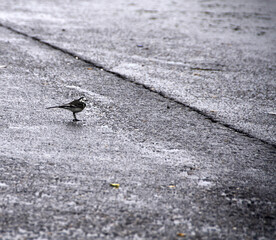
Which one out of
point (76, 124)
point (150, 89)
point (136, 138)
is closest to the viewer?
point (136, 138)

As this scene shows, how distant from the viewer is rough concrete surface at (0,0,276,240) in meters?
3.14

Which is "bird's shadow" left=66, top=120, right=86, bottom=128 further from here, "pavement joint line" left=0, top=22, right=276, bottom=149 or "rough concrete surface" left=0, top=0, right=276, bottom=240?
"pavement joint line" left=0, top=22, right=276, bottom=149

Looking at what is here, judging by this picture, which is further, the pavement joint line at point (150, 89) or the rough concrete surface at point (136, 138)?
the pavement joint line at point (150, 89)

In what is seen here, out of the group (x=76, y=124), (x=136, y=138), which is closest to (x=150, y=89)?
(x=76, y=124)

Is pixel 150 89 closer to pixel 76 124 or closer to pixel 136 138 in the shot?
pixel 76 124

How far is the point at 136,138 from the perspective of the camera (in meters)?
4.66

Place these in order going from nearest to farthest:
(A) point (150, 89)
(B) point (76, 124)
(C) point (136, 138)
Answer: (C) point (136, 138), (B) point (76, 124), (A) point (150, 89)

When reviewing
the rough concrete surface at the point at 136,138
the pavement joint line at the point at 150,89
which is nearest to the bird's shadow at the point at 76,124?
the rough concrete surface at the point at 136,138

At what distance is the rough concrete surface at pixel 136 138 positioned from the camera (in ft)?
10.3

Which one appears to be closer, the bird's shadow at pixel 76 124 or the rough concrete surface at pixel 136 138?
the rough concrete surface at pixel 136 138

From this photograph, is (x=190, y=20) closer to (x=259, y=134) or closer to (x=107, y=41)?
(x=107, y=41)

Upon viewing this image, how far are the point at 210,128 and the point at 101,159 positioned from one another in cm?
161

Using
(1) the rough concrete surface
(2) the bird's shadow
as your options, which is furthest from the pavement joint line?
(2) the bird's shadow

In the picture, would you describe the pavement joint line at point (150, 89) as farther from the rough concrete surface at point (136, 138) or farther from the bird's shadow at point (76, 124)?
the bird's shadow at point (76, 124)
